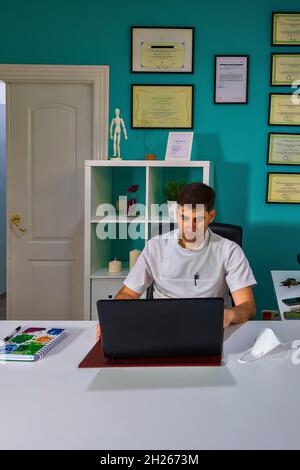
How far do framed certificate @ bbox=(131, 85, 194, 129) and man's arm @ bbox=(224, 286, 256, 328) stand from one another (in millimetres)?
1839

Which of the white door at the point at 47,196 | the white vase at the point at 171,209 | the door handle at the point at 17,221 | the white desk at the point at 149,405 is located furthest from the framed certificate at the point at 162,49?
the white desk at the point at 149,405

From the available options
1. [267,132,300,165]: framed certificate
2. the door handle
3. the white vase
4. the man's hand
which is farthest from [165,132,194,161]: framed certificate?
the man's hand

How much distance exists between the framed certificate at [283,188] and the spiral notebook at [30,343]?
224cm

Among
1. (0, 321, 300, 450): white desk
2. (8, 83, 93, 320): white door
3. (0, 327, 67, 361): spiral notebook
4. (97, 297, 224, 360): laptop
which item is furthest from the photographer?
(8, 83, 93, 320): white door

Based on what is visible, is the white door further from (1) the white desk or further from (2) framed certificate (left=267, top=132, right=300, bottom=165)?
(1) the white desk

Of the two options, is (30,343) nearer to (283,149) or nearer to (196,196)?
(196,196)

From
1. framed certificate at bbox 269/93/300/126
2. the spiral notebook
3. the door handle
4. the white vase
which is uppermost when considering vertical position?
framed certificate at bbox 269/93/300/126

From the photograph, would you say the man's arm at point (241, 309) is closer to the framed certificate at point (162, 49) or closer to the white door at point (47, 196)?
the white door at point (47, 196)

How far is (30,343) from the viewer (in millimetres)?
1645

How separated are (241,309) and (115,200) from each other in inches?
76.2

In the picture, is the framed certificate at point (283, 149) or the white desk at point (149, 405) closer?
the white desk at point (149, 405)

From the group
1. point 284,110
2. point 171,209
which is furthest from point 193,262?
point 284,110

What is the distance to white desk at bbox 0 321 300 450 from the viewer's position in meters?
1.04

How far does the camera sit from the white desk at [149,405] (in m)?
1.04
